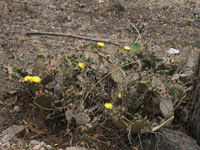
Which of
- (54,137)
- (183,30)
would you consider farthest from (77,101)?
(183,30)

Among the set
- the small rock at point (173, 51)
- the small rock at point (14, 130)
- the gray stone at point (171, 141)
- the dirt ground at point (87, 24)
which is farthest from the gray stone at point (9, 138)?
the small rock at point (173, 51)

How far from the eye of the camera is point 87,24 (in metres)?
4.61

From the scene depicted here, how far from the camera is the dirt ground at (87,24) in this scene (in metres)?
3.64

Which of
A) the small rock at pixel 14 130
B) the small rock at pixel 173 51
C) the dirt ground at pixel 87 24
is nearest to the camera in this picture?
the small rock at pixel 14 130

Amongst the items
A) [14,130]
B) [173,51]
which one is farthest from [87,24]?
[14,130]

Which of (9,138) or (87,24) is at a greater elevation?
(87,24)

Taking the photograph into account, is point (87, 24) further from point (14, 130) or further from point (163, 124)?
point (163, 124)

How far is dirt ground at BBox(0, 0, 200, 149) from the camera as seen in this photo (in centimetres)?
364

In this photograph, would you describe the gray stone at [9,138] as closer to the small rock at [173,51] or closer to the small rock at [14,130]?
the small rock at [14,130]

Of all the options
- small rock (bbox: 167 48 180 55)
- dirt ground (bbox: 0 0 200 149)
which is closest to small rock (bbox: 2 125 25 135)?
dirt ground (bbox: 0 0 200 149)

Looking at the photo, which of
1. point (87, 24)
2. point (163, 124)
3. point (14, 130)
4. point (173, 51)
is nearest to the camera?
point (163, 124)

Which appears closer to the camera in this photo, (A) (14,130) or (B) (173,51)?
(A) (14,130)

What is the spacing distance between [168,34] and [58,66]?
280 cm

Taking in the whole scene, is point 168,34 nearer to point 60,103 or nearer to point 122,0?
point 122,0
